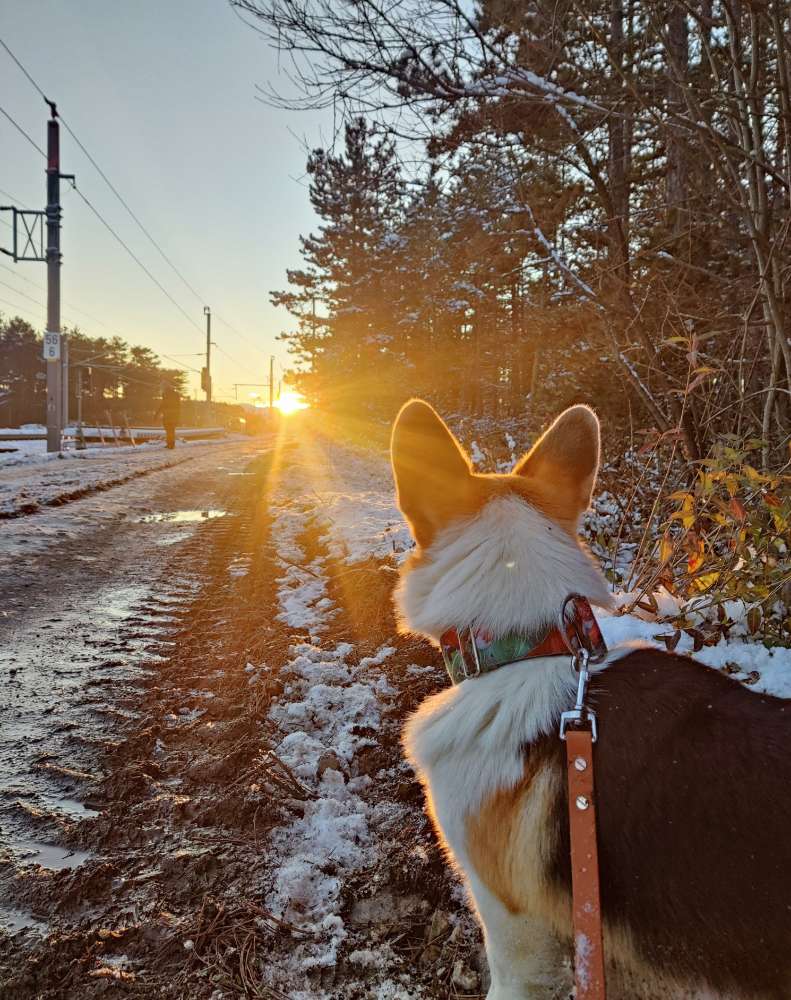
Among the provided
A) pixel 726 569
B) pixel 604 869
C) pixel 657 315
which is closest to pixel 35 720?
pixel 604 869

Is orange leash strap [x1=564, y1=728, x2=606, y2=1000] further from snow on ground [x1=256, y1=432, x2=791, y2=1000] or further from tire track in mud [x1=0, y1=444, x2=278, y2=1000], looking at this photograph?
tire track in mud [x1=0, y1=444, x2=278, y2=1000]

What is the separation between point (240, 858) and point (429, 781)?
3.38ft

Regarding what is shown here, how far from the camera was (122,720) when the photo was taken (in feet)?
9.46

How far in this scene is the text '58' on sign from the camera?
58.8 feet

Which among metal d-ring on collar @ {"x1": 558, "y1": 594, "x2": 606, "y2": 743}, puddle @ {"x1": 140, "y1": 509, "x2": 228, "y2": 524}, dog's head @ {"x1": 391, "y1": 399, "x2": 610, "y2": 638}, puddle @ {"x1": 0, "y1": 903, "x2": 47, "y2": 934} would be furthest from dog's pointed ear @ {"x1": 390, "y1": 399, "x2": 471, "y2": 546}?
puddle @ {"x1": 140, "y1": 509, "x2": 228, "y2": 524}

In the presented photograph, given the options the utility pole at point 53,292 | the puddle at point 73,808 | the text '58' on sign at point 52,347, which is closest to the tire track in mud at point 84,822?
the puddle at point 73,808

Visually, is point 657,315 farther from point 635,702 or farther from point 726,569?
point 635,702

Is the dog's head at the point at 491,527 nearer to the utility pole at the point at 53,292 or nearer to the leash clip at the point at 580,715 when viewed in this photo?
the leash clip at the point at 580,715

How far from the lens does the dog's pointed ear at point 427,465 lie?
1.64 metres

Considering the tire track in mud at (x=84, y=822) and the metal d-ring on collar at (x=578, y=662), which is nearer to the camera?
the metal d-ring on collar at (x=578, y=662)

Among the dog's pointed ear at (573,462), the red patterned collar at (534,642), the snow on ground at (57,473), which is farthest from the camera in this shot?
the snow on ground at (57,473)

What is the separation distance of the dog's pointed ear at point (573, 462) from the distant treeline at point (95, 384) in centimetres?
6306

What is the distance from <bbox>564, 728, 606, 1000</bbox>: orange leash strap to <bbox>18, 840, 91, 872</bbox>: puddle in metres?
1.76

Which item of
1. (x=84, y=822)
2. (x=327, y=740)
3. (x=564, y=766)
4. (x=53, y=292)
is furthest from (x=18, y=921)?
(x=53, y=292)
